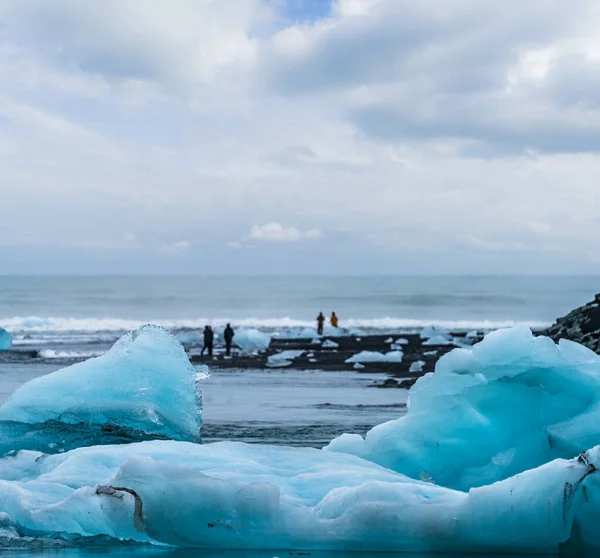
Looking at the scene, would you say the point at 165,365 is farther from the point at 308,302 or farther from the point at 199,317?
the point at 308,302

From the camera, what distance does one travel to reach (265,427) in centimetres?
970

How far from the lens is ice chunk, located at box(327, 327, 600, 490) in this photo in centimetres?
594

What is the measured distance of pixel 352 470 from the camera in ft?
18.0

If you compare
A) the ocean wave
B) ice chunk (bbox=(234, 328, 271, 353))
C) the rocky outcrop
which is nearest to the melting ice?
the rocky outcrop

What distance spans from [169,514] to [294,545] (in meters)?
0.70

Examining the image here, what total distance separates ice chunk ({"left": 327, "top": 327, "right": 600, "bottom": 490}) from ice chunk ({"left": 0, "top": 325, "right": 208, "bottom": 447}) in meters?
1.93

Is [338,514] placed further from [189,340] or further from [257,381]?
[189,340]

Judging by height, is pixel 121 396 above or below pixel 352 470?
above

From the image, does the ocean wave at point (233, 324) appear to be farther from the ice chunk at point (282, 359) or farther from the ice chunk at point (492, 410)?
the ice chunk at point (492, 410)

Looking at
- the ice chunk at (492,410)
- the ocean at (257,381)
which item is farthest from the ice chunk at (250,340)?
the ice chunk at (492,410)

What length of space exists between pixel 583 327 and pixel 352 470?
12588 millimetres

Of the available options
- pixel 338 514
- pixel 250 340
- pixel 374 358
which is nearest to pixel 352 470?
pixel 338 514

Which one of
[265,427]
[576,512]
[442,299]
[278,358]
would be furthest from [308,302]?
[576,512]

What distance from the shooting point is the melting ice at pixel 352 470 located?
172 inches
